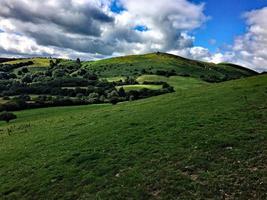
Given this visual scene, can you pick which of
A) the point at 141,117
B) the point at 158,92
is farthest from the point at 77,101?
the point at 141,117

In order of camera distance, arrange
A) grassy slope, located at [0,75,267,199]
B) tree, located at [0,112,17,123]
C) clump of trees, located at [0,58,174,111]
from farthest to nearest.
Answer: clump of trees, located at [0,58,174,111], tree, located at [0,112,17,123], grassy slope, located at [0,75,267,199]

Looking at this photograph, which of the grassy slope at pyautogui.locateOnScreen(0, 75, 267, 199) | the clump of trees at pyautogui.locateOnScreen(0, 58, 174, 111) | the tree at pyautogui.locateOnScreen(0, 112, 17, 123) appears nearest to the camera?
the grassy slope at pyautogui.locateOnScreen(0, 75, 267, 199)

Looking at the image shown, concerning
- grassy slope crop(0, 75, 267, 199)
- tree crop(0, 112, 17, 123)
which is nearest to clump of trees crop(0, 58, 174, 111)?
tree crop(0, 112, 17, 123)

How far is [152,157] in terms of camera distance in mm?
24188

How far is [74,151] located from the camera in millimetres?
29078

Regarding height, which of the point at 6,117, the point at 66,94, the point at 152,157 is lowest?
the point at 6,117

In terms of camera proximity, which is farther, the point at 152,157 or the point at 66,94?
the point at 66,94

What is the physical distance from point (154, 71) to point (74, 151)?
167188 mm

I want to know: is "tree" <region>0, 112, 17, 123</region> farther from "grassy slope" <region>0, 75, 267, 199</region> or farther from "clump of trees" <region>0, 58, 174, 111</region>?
"grassy slope" <region>0, 75, 267, 199</region>

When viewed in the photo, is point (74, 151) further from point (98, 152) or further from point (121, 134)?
point (121, 134)

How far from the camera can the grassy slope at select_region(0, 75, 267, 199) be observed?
756 inches

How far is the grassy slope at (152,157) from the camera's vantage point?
63.0 feet

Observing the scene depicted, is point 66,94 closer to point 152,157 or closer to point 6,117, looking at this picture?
point 6,117

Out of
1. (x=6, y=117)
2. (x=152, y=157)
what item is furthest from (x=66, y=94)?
(x=152, y=157)
